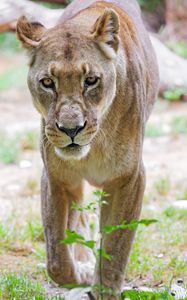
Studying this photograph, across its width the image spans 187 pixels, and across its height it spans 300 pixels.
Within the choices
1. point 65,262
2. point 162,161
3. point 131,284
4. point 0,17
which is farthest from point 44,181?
point 0,17

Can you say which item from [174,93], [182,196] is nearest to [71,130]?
[182,196]

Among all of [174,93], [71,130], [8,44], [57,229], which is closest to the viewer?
[71,130]

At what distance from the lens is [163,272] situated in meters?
4.50

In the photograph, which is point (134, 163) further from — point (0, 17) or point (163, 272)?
point (0, 17)

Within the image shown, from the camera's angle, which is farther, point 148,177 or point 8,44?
point 8,44

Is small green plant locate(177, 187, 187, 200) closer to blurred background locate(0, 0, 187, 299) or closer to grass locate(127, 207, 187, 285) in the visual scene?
blurred background locate(0, 0, 187, 299)

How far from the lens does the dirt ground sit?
5816 mm

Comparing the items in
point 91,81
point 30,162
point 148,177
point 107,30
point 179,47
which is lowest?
point 179,47

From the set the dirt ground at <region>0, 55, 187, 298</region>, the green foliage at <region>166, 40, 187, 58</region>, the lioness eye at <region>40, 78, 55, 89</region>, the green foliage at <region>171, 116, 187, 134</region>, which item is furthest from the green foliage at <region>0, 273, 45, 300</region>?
the green foliage at <region>166, 40, 187, 58</region>

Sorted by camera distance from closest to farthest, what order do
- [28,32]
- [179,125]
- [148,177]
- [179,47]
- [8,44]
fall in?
1. [28,32]
2. [148,177]
3. [179,125]
4. [179,47]
5. [8,44]

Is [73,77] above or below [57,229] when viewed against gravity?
above

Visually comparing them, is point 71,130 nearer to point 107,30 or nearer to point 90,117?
point 90,117

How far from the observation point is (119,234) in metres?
4.01

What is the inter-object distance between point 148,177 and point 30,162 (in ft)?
3.78
